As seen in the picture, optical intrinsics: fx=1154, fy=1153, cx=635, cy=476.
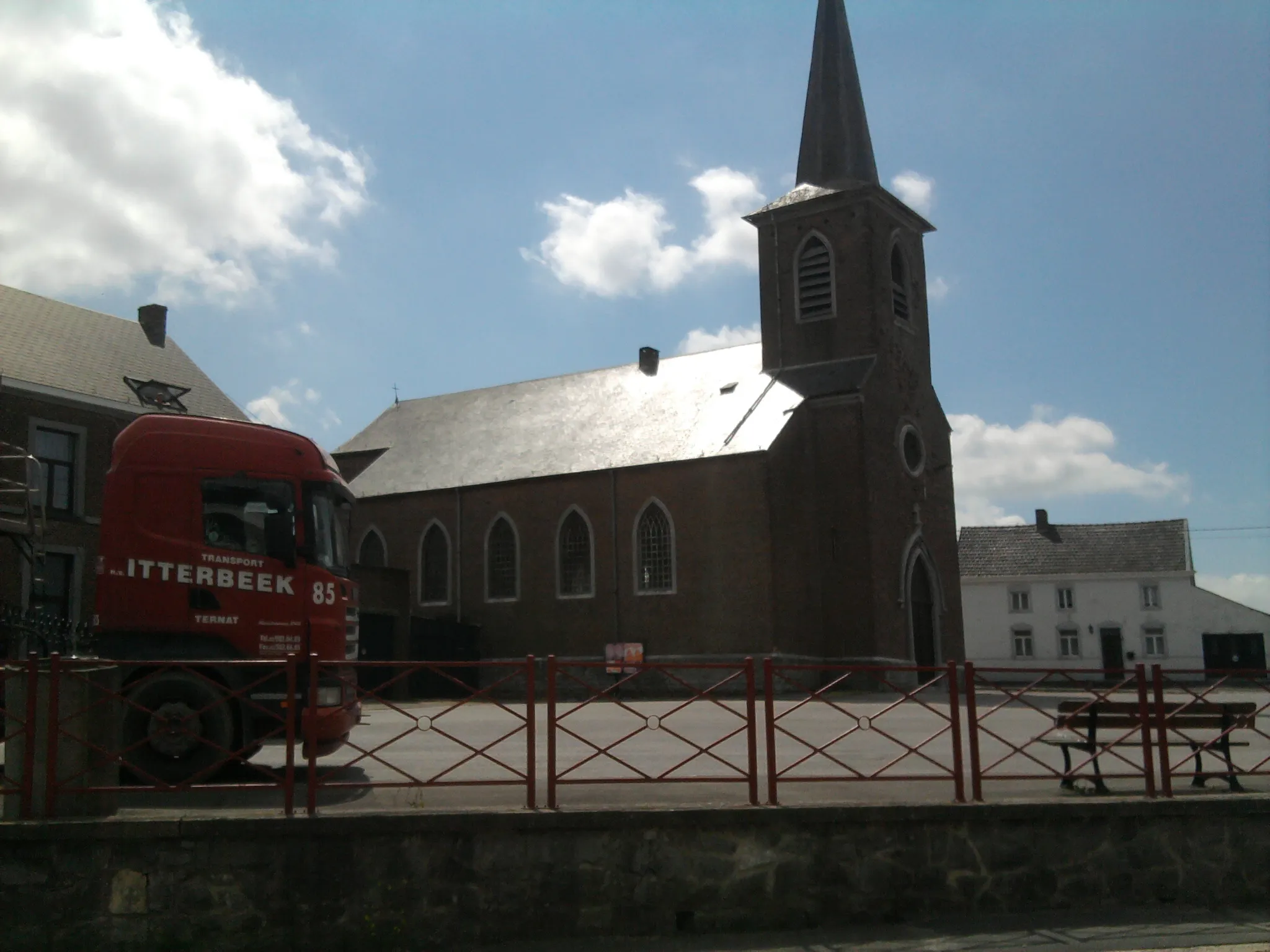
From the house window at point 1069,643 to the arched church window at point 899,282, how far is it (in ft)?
88.4

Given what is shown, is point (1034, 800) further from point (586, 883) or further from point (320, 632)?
point (320, 632)

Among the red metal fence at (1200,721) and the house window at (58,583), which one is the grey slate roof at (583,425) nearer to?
the house window at (58,583)

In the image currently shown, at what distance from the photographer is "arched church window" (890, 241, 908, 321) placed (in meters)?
35.4

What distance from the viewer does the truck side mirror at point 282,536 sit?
1110 centimetres

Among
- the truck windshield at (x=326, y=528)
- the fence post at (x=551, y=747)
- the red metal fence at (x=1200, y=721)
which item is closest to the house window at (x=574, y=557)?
the truck windshield at (x=326, y=528)

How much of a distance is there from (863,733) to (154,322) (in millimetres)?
24344

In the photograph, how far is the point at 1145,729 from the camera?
9.41 m

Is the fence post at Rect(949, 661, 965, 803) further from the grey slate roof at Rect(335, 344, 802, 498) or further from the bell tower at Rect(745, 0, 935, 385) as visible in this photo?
the bell tower at Rect(745, 0, 935, 385)

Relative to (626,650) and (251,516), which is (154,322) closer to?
(626,650)

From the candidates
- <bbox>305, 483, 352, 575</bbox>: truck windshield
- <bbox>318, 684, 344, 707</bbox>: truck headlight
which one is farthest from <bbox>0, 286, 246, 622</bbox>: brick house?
<bbox>318, 684, 344, 707</bbox>: truck headlight

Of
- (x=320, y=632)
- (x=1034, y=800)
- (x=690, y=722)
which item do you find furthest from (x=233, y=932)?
(x=690, y=722)

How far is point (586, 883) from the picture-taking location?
26.1 ft

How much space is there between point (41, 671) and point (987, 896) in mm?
7003

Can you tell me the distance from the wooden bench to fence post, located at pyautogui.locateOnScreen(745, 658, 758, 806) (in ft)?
9.11
